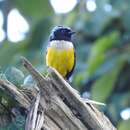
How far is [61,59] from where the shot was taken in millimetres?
4223

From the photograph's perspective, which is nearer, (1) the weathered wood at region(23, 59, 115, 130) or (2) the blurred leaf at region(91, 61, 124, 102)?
(1) the weathered wood at region(23, 59, 115, 130)

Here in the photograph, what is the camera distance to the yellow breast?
417cm

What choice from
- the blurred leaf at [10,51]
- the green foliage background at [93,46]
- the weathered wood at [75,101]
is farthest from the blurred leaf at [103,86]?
the weathered wood at [75,101]

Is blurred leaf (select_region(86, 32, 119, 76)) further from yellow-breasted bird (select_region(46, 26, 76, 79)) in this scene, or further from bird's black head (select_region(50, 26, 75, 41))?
bird's black head (select_region(50, 26, 75, 41))

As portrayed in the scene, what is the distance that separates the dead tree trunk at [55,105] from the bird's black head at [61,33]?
6.50 feet

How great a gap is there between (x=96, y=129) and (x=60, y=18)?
8.80ft

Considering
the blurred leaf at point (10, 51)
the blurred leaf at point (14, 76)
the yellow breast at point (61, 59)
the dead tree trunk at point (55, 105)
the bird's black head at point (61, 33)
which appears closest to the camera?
the dead tree trunk at point (55, 105)

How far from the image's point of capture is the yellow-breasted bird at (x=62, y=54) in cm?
418

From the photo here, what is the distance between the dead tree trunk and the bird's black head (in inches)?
78.0

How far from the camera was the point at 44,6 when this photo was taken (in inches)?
188

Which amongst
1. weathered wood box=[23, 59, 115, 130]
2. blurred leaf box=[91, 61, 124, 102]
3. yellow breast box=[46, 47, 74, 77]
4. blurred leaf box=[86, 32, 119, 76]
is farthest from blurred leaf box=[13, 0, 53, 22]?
weathered wood box=[23, 59, 115, 130]

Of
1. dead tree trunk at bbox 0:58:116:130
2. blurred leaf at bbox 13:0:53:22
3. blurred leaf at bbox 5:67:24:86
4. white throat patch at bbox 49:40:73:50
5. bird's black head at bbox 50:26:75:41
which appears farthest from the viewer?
blurred leaf at bbox 13:0:53:22

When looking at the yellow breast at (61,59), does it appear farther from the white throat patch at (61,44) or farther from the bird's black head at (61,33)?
the bird's black head at (61,33)

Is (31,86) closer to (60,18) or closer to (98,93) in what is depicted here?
(98,93)
